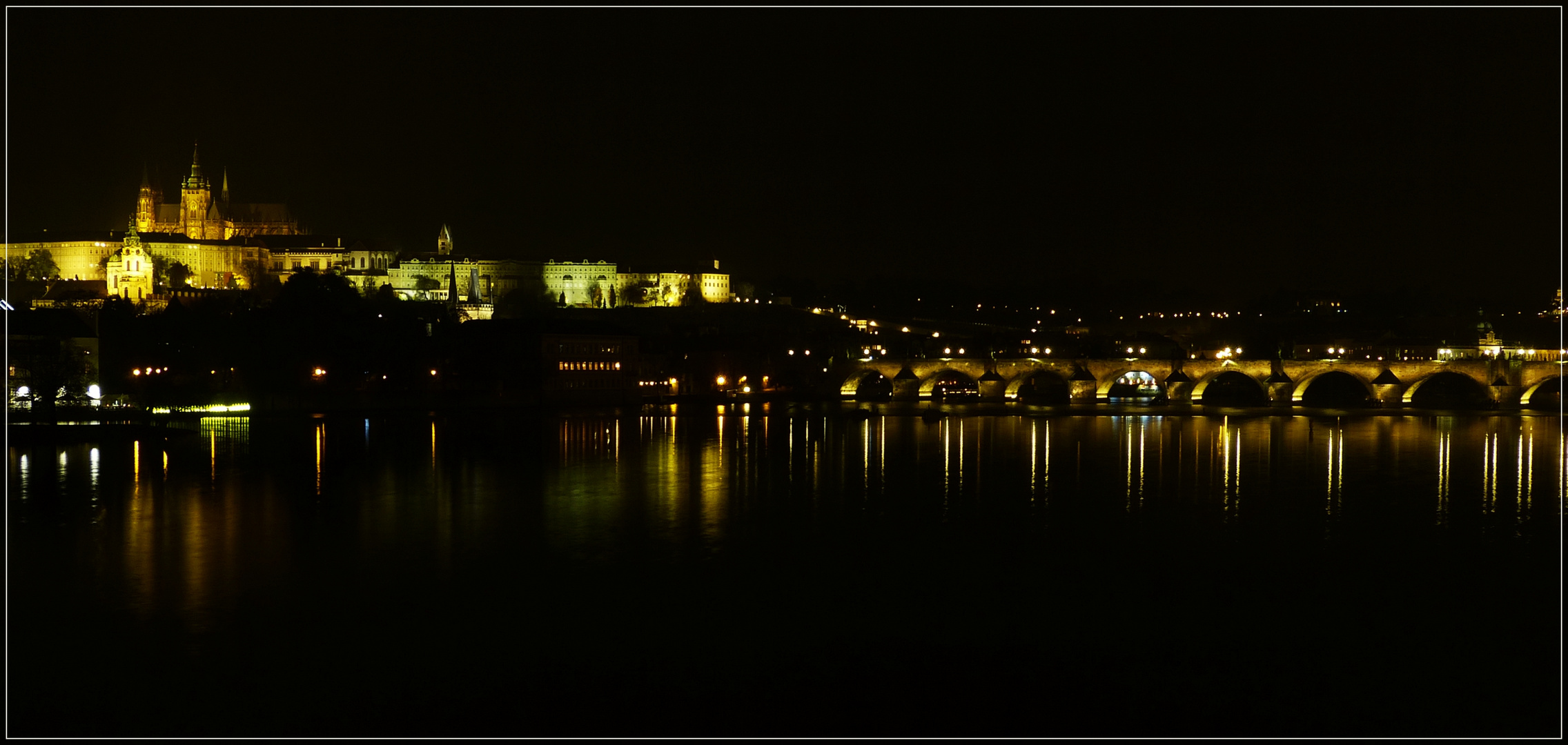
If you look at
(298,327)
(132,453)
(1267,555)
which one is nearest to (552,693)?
(1267,555)

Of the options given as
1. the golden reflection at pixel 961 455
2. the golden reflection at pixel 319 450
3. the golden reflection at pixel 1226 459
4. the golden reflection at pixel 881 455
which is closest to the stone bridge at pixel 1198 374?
the golden reflection at pixel 1226 459

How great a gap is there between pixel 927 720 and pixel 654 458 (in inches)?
634

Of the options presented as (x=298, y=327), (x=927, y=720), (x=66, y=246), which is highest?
(x=66, y=246)

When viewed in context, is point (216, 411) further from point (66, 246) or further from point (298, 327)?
point (66, 246)

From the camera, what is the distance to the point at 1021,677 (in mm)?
9680

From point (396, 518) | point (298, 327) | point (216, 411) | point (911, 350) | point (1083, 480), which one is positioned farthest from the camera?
point (911, 350)

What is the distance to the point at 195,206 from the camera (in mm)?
96062

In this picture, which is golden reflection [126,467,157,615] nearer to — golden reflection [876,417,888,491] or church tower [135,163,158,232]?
golden reflection [876,417,888,491]

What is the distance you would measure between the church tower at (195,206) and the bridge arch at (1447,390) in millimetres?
81327

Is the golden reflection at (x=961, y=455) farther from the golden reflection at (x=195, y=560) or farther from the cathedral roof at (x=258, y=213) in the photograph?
the cathedral roof at (x=258, y=213)

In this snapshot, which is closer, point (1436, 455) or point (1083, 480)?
point (1083, 480)

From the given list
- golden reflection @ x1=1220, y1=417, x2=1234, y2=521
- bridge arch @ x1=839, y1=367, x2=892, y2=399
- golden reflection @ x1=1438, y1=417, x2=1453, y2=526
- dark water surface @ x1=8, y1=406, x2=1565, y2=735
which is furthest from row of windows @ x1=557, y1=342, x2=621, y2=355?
golden reflection @ x1=1438, y1=417, x2=1453, y2=526

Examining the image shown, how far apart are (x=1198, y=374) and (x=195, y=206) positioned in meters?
76.2

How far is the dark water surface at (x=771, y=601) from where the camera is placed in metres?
9.01
